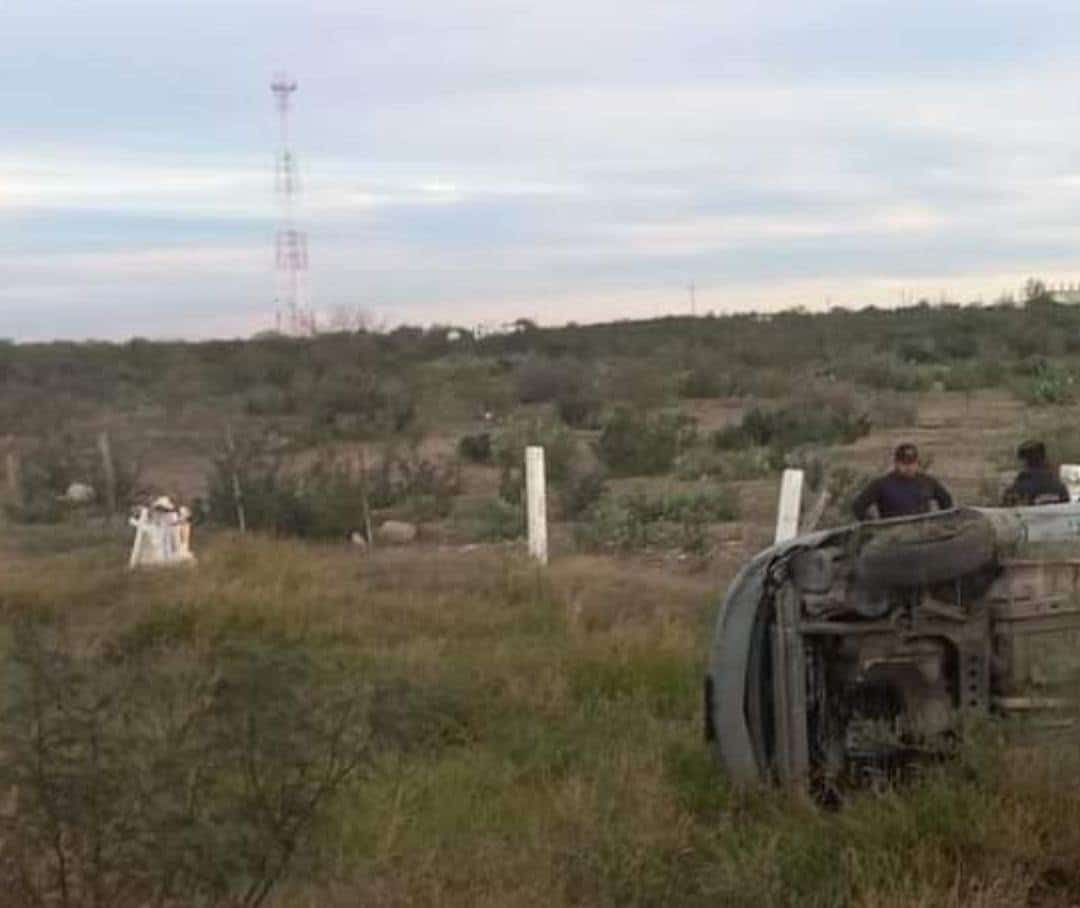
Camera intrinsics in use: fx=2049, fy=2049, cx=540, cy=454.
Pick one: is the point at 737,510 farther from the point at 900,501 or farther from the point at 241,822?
the point at 241,822

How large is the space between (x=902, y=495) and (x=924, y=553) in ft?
18.4

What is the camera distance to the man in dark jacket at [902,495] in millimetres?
13469

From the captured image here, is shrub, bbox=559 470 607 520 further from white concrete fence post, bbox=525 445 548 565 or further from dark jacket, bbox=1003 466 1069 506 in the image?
dark jacket, bbox=1003 466 1069 506

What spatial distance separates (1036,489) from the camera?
1345 centimetres

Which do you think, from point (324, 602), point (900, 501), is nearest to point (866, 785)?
point (900, 501)

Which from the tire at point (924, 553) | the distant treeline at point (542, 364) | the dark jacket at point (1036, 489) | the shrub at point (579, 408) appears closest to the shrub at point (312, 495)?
the dark jacket at point (1036, 489)

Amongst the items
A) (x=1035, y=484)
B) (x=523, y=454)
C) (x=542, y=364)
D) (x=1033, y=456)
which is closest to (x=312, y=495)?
(x=523, y=454)

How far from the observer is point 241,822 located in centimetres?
638

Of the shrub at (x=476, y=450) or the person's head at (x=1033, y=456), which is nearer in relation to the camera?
the person's head at (x=1033, y=456)

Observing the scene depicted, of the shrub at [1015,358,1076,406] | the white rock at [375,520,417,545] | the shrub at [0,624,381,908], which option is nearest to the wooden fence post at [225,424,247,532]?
the white rock at [375,520,417,545]

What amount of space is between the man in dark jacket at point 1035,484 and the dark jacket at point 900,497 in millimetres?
471

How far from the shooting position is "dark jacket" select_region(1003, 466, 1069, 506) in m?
13.3

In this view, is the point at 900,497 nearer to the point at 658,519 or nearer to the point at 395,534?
the point at 658,519

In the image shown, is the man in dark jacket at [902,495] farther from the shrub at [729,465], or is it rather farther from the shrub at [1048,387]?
the shrub at [1048,387]
